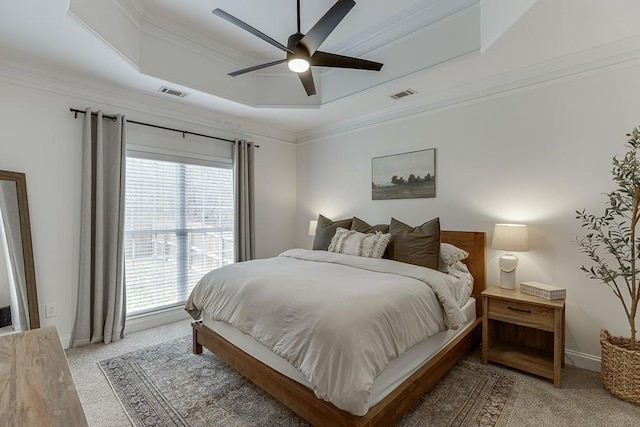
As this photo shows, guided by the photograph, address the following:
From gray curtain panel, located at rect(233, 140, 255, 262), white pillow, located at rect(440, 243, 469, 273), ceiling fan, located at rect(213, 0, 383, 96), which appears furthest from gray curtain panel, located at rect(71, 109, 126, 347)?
white pillow, located at rect(440, 243, 469, 273)

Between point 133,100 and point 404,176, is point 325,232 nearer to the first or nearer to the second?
point 404,176

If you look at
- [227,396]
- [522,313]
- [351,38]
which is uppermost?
[351,38]

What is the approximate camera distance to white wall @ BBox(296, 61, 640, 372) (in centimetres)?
247

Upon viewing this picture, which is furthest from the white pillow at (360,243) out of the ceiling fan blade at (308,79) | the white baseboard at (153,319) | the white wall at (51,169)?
the white wall at (51,169)

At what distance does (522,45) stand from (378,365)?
2.60 m

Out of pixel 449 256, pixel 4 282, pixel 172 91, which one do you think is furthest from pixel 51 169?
pixel 449 256

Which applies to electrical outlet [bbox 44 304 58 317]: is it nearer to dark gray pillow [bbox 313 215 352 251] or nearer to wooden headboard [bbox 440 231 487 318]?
dark gray pillow [bbox 313 215 352 251]

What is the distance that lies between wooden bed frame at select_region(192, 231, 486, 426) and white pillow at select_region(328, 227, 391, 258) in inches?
34.8

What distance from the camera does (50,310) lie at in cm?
286

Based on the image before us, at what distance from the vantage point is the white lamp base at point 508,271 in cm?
271

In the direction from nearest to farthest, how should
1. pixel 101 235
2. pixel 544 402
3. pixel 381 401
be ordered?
pixel 381 401, pixel 544 402, pixel 101 235

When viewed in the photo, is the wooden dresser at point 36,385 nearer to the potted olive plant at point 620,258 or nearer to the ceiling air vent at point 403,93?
the potted olive plant at point 620,258

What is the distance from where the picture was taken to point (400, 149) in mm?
3775

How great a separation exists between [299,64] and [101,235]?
252cm
